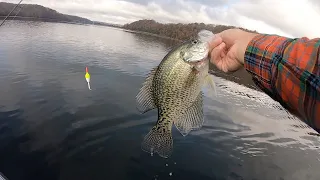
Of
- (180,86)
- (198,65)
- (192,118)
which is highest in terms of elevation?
(198,65)

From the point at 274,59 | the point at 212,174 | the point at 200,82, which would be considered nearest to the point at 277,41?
the point at 274,59

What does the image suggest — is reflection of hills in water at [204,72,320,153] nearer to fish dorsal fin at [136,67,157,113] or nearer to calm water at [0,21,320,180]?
calm water at [0,21,320,180]

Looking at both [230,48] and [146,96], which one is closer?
[230,48]

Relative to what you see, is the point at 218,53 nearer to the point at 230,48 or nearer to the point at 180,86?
the point at 230,48

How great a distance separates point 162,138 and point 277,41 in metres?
2.20

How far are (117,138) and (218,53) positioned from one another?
43.6 ft

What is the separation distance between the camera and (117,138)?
1575cm

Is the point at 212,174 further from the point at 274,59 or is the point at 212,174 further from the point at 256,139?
the point at 274,59

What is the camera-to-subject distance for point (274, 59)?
2156 mm

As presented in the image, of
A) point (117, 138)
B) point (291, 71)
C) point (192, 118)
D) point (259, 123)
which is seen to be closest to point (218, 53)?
point (192, 118)

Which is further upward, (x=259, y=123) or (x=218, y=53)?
(x=218, y=53)

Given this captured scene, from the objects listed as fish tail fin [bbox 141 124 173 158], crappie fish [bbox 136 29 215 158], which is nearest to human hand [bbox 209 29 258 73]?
crappie fish [bbox 136 29 215 158]

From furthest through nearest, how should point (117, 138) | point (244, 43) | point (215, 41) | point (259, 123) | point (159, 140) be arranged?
point (259, 123) < point (117, 138) < point (159, 140) < point (215, 41) < point (244, 43)

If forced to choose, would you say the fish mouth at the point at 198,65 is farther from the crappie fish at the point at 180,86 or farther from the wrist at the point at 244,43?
the wrist at the point at 244,43
